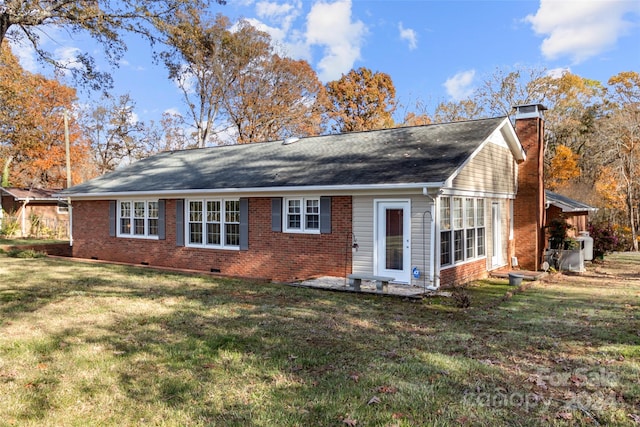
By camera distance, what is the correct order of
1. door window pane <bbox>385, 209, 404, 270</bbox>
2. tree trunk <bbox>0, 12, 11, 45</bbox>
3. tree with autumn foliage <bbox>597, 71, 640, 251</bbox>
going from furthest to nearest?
1. tree with autumn foliage <bbox>597, 71, 640, 251</bbox>
2. door window pane <bbox>385, 209, 404, 270</bbox>
3. tree trunk <bbox>0, 12, 11, 45</bbox>

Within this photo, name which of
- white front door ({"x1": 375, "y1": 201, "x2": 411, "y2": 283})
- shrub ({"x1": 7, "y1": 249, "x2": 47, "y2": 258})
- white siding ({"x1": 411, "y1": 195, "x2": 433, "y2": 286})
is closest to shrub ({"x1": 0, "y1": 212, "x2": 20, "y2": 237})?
shrub ({"x1": 7, "y1": 249, "x2": 47, "y2": 258})

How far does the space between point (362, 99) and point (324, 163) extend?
25.6 meters

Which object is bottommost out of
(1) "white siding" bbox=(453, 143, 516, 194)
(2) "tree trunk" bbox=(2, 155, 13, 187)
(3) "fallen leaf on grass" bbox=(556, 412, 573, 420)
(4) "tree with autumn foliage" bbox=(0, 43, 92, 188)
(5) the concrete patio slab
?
(3) "fallen leaf on grass" bbox=(556, 412, 573, 420)

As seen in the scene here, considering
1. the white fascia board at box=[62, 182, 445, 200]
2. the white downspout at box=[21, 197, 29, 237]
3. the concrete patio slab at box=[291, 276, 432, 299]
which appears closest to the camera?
the concrete patio slab at box=[291, 276, 432, 299]

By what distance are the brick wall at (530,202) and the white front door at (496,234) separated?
1.16 metres

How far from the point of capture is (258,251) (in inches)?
522

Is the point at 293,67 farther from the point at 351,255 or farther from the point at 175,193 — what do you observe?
the point at 351,255

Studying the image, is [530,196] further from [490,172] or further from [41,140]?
[41,140]

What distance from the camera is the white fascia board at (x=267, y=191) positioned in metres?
10.5

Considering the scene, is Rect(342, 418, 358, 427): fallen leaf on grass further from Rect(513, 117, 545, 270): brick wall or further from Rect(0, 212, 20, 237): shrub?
Rect(0, 212, 20, 237): shrub

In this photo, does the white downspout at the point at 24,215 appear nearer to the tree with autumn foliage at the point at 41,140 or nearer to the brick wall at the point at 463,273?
the tree with autumn foliage at the point at 41,140

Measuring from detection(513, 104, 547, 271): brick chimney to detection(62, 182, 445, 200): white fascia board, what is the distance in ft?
23.2

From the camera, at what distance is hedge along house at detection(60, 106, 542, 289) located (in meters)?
11.0

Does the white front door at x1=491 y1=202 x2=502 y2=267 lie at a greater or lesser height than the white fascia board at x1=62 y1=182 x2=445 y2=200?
lesser
